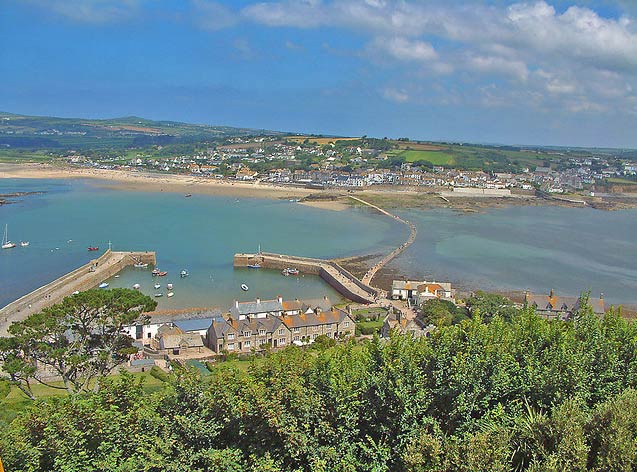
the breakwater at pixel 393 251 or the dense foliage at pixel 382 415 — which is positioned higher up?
A: the dense foliage at pixel 382 415

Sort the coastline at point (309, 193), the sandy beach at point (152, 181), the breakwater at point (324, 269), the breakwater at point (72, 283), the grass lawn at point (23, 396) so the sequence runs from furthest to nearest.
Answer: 1. the sandy beach at point (152, 181)
2. the coastline at point (309, 193)
3. the breakwater at point (324, 269)
4. the breakwater at point (72, 283)
5. the grass lawn at point (23, 396)

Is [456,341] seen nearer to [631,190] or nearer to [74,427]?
[74,427]

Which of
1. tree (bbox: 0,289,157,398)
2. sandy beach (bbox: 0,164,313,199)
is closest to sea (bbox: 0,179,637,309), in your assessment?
sandy beach (bbox: 0,164,313,199)

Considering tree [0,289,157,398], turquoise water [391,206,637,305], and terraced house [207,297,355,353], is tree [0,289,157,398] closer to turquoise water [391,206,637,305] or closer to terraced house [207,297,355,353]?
terraced house [207,297,355,353]

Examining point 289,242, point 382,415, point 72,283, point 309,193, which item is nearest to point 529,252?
point 289,242

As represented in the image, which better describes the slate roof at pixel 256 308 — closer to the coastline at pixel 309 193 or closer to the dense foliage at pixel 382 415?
the dense foliage at pixel 382 415

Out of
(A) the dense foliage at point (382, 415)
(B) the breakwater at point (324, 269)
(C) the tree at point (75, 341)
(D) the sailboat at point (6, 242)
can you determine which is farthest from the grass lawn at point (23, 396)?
(D) the sailboat at point (6, 242)

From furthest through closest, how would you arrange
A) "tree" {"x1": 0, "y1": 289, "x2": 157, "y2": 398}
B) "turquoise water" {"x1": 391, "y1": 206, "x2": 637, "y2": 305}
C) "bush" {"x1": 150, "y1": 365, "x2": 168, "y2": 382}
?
"turquoise water" {"x1": 391, "y1": 206, "x2": 637, "y2": 305} < "bush" {"x1": 150, "y1": 365, "x2": 168, "y2": 382} < "tree" {"x1": 0, "y1": 289, "x2": 157, "y2": 398}

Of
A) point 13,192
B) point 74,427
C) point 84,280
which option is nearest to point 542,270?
point 84,280
